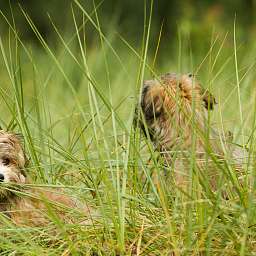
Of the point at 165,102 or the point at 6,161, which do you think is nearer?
the point at 6,161

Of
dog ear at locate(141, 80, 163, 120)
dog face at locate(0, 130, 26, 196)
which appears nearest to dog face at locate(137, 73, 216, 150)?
dog ear at locate(141, 80, 163, 120)

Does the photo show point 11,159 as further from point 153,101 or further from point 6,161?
point 153,101

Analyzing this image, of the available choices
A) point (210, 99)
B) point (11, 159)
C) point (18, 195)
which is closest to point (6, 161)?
point (11, 159)

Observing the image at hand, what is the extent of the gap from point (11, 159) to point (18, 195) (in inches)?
8.0

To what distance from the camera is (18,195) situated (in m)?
4.98

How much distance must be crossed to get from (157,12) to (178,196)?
46.9 feet

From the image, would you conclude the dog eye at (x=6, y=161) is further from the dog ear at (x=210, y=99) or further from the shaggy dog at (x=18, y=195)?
the dog ear at (x=210, y=99)

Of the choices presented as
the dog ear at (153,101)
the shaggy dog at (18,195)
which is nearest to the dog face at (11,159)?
the shaggy dog at (18,195)

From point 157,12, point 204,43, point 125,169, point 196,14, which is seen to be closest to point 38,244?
point 125,169

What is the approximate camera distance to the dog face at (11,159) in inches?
195

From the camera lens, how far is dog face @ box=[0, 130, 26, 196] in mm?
4953

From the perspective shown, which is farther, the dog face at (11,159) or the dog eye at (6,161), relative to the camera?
the dog eye at (6,161)

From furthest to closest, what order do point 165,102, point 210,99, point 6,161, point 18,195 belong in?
point 165,102 → point 210,99 → point 6,161 → point 18,195

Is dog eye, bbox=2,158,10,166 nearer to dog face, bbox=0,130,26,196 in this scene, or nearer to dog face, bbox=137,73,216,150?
dog face, bbox=0,130,26,196
